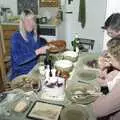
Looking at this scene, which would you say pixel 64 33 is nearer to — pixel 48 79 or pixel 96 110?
pixel 48 79

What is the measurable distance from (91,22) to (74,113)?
2.99 meters

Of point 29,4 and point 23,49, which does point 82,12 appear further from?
point 23,49

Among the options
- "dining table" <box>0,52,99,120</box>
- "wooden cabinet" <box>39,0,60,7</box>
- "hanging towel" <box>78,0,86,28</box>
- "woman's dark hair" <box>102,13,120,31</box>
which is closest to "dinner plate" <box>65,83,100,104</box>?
"dining table" <box>0,52,99,120</box>

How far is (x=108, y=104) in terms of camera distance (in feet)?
4.81

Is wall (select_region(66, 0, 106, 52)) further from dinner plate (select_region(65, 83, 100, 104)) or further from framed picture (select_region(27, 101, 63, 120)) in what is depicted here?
framed picture (select_region(27, 101, 63, 120))

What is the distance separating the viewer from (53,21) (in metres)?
4.63

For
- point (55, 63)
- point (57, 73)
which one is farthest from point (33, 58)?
point (57, 73)

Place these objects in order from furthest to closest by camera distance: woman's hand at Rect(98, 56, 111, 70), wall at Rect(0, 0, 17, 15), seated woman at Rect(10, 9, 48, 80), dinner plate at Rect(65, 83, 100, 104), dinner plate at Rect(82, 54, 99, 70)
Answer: wall at Rect(0, 0, 17, 15) < seated woman at Rect(10, 9, 48, 80) < dinner plate at Rect(82, 54, 99, 70) < woman's hand at Rect(98, 56, 111, 70) < dinner plate at Rect(65, 83, 100, 104)

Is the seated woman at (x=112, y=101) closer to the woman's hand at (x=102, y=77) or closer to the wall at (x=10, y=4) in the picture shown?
the woman's hand at (x=102, y=77)

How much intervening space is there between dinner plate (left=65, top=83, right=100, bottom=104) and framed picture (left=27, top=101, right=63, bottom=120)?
16 centimetres

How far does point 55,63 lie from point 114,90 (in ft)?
3.34

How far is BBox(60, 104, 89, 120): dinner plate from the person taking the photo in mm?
1626

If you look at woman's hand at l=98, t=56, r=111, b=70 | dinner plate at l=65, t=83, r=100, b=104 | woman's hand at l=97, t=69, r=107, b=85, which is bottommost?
dinner plate at l=65, t=83, r=100, b=104

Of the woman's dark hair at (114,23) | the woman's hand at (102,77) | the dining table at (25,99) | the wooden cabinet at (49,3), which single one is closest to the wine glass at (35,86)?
the dining table at (25,99)
